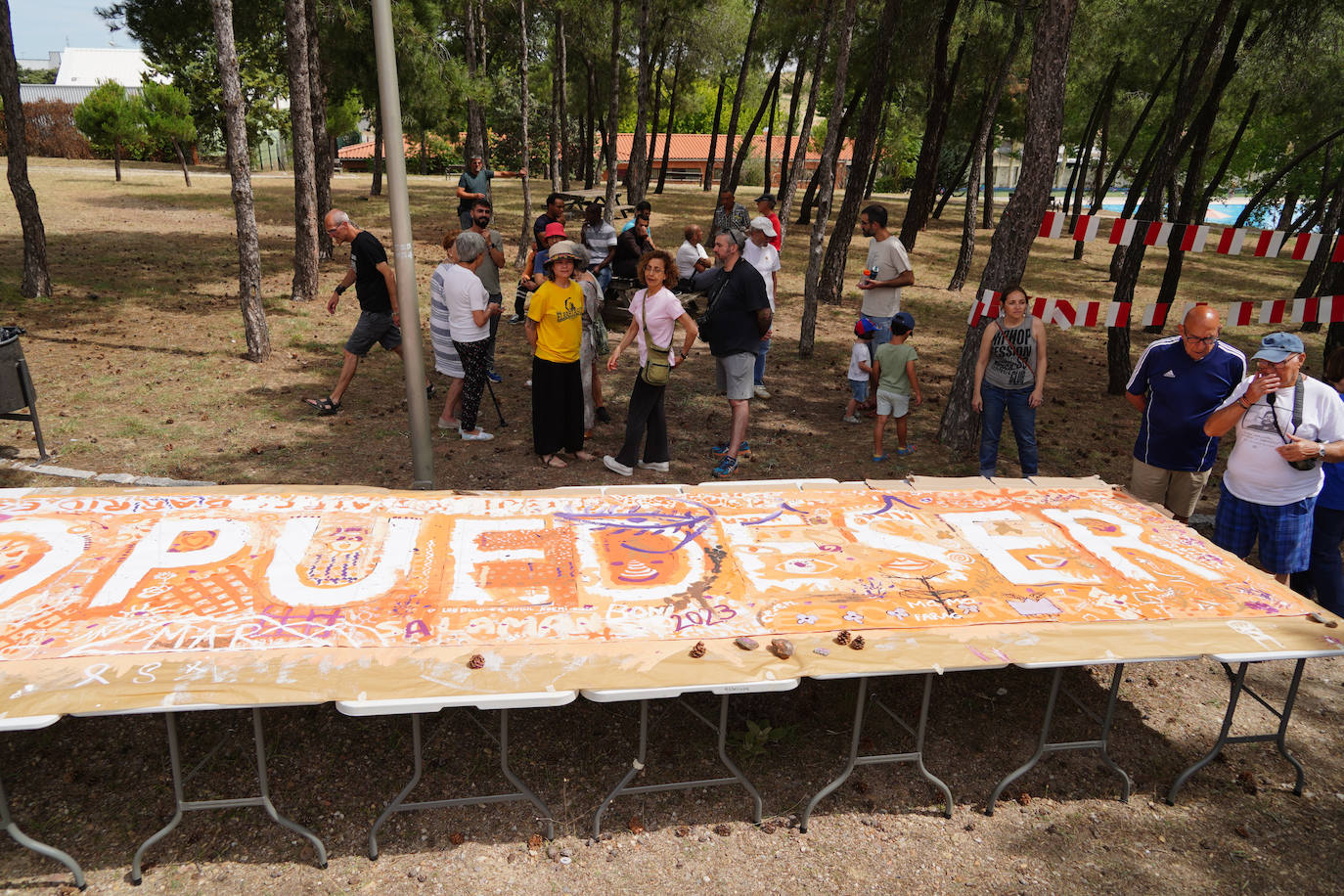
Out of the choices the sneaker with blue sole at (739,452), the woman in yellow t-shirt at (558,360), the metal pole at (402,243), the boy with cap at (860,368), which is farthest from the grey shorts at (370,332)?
the boy with cap at (860,368)

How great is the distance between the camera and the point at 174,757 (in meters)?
3.78

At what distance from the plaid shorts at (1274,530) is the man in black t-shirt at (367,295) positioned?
705 centimetres

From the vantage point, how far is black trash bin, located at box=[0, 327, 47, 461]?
7520mm

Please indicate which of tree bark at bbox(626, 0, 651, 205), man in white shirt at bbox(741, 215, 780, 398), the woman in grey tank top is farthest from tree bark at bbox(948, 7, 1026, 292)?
the woman in grey tank top

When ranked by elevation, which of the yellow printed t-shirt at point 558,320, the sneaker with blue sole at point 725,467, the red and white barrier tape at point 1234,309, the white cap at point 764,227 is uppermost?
the white cap at point 764,227

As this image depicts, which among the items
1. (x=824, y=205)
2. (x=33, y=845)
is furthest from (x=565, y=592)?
(x=824, y=205)

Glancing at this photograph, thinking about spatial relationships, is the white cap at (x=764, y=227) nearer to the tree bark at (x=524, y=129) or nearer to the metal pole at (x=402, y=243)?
the metal pole at (x=402, y=243)

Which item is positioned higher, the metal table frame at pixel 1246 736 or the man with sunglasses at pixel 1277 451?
the man with sunglasses at pixel 1277 451

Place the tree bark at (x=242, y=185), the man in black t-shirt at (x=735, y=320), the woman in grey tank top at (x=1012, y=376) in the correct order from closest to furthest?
the woman in grey tank top at (x=1012, y=376), the man in black t-shirt at (x=735, y=320), the tree bark at (x=242, y=185)

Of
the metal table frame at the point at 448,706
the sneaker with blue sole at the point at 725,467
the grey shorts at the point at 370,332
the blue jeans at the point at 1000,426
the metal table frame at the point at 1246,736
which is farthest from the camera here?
the grey shorts at the point at 370,332

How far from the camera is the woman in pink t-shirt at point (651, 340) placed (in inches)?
293

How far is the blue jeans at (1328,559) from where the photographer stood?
5539mm

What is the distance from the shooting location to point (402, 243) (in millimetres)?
6668

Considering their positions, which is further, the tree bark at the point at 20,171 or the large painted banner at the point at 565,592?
the tree bark at the point at 20,171
